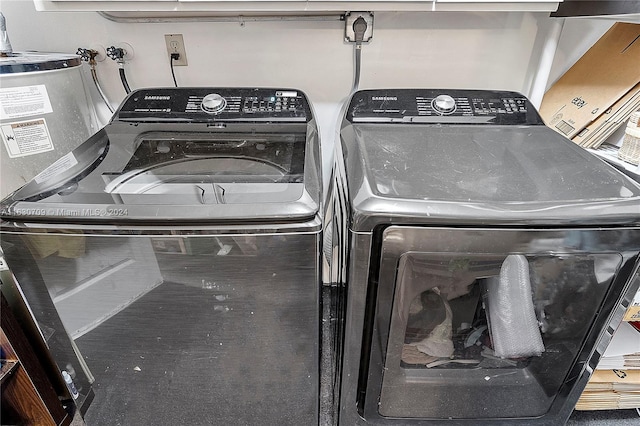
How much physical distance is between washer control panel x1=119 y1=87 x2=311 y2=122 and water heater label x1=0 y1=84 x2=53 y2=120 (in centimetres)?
18

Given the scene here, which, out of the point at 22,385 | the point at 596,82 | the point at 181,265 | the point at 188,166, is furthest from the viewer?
the point at 596,82

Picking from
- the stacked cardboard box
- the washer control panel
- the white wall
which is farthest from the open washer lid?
the stacked cardboard box

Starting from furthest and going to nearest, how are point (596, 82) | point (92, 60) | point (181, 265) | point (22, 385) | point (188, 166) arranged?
point (92, 60) → point (596, 82) → point (22, 385) → point (188, 166) → point (181, 265)

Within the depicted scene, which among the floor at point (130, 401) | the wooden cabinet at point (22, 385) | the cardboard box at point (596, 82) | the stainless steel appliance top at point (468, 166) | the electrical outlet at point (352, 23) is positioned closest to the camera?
the stainless steel appliance top at point (468, 166)

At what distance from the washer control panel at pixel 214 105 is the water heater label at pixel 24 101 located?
18 centimetres

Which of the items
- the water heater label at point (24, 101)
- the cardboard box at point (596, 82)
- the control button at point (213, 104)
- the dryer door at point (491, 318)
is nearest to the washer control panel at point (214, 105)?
the control button at point (213, 104)

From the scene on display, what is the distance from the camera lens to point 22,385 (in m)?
1.14

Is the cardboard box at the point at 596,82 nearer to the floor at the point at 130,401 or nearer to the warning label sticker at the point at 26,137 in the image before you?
the floor at the point at 130,401

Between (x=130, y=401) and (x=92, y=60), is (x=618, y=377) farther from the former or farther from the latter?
(x=92, y=60)

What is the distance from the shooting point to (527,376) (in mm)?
975

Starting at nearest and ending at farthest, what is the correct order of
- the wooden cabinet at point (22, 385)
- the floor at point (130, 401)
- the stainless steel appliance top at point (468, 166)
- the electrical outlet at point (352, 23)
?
the stainless steel appliance top at point (468, 166) → the floor at point (130, 401) → the wooden cabinet at point (22, 385) → the electrical outlet at point (352, 23)

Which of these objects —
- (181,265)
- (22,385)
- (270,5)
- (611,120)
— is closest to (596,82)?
(611,120)

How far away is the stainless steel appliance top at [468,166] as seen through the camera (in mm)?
724

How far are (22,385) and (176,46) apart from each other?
3.95ft
